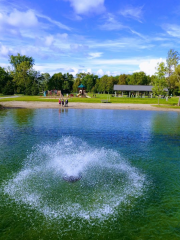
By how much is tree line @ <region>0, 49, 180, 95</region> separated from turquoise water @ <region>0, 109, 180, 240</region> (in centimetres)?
5274

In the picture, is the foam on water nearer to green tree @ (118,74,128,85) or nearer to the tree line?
the tree line

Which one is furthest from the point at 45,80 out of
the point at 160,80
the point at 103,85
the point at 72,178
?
the point at 72,178

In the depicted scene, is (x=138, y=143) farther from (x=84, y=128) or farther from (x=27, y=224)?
(x=27, y=224)

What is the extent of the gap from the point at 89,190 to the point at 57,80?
447ft

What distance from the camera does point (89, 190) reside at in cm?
1147

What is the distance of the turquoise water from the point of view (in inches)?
334

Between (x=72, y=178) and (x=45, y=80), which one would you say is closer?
(x=72, y=178)

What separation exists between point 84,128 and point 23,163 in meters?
14.4

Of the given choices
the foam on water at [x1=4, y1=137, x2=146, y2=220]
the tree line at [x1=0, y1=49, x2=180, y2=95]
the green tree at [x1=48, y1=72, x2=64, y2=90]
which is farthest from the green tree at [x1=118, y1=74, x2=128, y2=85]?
the foam on water at [x1=4, y1=137, x2=146, y2=220]

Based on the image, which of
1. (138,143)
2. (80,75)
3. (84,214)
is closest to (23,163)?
(84,214)

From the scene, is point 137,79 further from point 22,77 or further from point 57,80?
point 22,77

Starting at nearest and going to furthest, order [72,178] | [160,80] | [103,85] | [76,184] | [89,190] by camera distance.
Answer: [89,190] → [76,184] → [72,178] → [160,80] → [103,85]

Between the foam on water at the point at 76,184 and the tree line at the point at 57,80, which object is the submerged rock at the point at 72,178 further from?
the tree line at the point at 57,80

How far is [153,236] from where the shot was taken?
820 cm
